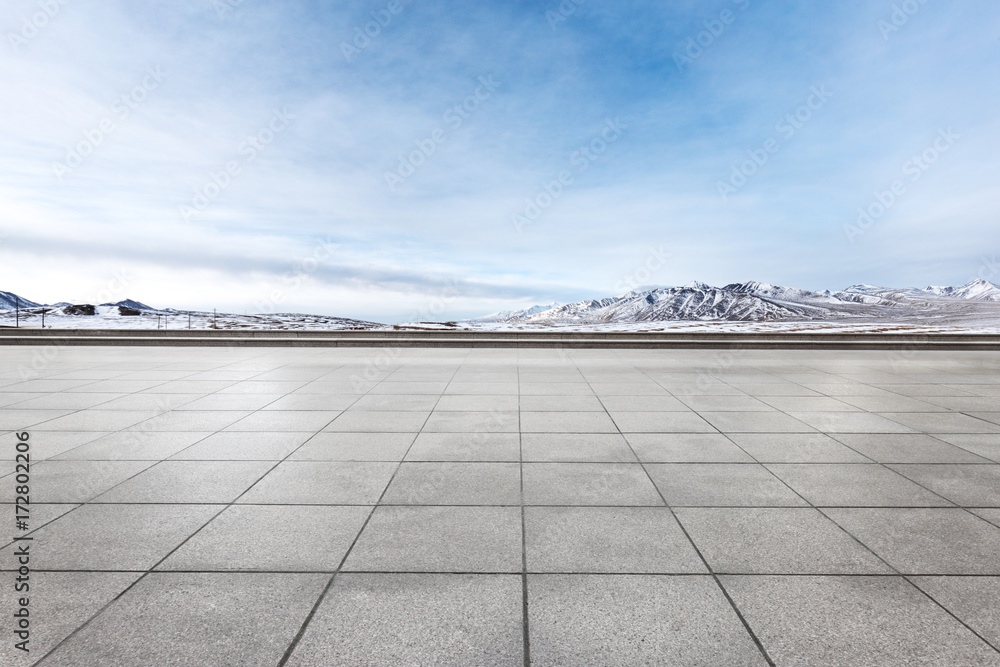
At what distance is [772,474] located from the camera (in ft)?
15.8

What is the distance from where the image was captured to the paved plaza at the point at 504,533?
2.51 meters

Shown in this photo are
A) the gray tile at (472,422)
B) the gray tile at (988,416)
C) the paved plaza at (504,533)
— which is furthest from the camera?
the gray tile at (988,416)

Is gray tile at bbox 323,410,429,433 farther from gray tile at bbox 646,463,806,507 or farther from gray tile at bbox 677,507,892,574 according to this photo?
gray tile at bbox 677,507,892,574

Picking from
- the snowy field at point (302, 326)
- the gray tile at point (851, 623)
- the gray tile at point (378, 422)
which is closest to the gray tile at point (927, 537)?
the gray tile at point (851, 623)

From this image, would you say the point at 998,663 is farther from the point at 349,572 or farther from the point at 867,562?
the point at 349,572

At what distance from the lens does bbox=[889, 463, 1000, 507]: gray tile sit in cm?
423

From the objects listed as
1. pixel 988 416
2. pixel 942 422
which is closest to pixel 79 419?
pixel 942 422

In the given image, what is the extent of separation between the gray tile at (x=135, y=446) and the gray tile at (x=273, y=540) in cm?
216

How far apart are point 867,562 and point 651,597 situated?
1.60 m

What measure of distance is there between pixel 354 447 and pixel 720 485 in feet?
12.9

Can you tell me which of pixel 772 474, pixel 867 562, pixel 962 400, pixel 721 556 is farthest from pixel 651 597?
pixel 962 400

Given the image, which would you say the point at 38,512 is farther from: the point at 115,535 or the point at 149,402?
the point at 149,402

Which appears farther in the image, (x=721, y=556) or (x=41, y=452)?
(x=41, y=452)

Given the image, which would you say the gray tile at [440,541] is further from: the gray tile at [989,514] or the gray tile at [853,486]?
the gray tile at [989,514]
